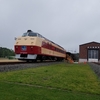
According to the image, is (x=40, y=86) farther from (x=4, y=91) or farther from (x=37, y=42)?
(x=37, y=42)

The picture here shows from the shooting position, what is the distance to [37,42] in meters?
22.9

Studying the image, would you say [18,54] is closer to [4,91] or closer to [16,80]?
[16,80]

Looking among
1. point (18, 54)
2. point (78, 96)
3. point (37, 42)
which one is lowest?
point (78, 96)

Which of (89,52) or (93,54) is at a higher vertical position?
(89,52)

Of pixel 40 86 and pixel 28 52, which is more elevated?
pixel 28 52

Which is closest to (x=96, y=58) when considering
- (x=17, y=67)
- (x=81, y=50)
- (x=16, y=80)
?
(x=81, y=50)

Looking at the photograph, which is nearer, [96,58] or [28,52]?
[28,52]

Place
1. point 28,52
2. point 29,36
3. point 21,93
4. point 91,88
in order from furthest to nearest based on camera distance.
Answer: point 29,36
point 28,52
point 91,88
point 21,93

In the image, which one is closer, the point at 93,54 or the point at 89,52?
the point at 93,54

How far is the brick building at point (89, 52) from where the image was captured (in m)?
58.0

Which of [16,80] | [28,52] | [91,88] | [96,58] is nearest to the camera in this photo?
[91,88]

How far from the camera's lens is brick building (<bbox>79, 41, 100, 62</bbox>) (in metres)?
58.0

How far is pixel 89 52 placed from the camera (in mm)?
59125

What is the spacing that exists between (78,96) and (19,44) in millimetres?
17056
